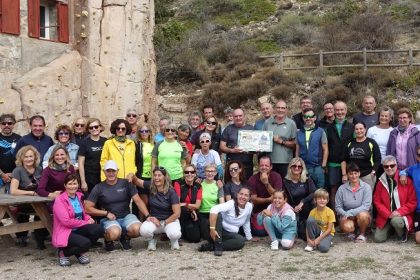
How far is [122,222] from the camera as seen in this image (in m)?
7.32

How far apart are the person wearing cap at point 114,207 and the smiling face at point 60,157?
0.58m

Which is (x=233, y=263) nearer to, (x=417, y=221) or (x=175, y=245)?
(x=175, y=245)

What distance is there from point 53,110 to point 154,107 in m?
3.03

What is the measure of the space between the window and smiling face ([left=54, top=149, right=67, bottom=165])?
257 inches

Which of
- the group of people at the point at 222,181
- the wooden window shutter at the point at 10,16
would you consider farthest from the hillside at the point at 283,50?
the wooden window shutter at the point at 10,16

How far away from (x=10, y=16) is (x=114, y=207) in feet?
22.7

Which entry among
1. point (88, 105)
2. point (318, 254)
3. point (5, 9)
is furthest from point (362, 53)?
point (318, 254)

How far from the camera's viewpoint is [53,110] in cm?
1302

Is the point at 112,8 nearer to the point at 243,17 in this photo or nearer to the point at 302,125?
the point at 302,125

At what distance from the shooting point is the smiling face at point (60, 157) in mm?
7137

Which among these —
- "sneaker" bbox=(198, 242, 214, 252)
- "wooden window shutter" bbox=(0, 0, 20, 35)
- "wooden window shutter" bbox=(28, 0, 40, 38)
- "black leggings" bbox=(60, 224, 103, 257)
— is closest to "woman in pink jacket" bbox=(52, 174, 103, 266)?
"black leggings" bbox=(60, 224, 103, 257)

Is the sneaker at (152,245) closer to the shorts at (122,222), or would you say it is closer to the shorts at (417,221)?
the shorts at (122,222)

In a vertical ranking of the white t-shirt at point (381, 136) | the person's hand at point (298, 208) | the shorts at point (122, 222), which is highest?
the white t-shirt at point (381, 136)

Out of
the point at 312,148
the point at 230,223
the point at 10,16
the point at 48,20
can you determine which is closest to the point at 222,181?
the point at 230,223
